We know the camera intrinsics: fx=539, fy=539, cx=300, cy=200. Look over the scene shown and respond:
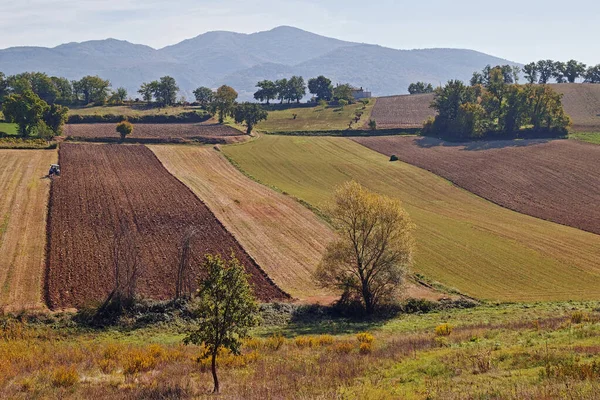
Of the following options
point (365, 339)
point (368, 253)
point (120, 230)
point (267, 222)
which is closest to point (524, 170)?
point (267, 222)

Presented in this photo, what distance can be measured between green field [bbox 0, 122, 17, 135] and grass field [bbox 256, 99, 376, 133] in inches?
2443

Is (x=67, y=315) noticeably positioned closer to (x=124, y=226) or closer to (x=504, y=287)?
(x=124, y=226)

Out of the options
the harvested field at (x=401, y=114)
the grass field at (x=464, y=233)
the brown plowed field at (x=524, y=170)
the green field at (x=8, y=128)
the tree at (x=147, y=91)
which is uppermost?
the tree at (x=147, y=91)

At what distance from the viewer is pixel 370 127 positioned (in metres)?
153

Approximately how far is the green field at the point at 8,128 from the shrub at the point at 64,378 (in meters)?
103

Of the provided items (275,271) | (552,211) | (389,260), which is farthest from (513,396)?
(552,211)

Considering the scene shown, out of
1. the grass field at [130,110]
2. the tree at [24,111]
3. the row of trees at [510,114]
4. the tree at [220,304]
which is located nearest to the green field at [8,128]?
the tree at [24,111]

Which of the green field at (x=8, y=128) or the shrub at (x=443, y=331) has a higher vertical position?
the green field at (x=8, y=128)

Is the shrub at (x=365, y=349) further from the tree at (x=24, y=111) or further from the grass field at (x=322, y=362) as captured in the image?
the tree at (x=24, y=111)

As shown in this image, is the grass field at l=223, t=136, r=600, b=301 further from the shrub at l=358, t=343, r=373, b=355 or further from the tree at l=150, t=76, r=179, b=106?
the tree at l=150, t=76, r=179, b=106

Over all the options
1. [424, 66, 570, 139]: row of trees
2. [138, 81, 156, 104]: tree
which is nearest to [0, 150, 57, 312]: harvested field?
[424, 66, 570, 139]: row of trees

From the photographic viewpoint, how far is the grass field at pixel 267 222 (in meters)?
50.3

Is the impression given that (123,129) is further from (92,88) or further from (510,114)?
(510,114)

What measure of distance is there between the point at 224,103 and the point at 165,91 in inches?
1643
